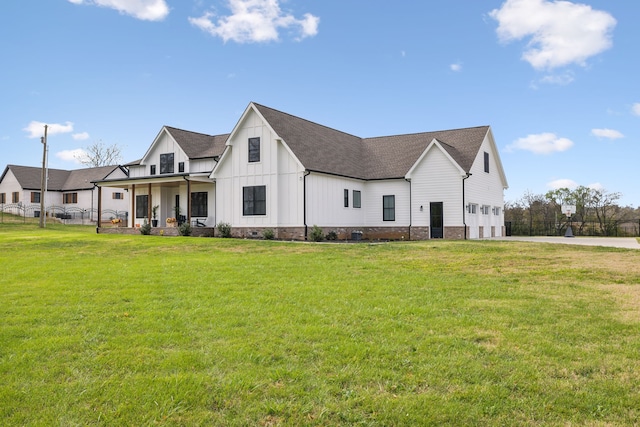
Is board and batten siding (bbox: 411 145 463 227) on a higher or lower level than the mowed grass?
higher

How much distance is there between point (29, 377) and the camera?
489cm

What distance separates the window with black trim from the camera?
53.8 meters

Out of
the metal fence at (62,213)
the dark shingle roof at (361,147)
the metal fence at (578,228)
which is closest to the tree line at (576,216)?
the metal fence at (578,228)

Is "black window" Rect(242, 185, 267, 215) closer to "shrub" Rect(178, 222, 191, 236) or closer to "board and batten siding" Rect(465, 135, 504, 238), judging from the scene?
"shrub" Rect(178, 222, 191, 236)

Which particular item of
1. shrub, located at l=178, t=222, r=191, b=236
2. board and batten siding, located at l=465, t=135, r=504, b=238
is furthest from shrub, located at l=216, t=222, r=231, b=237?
board and batten siding, located at l=465, t=135, r=504, b=238

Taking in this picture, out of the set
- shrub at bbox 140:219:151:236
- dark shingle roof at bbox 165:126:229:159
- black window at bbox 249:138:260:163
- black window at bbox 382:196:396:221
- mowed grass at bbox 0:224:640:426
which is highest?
dark shingle roof at bbox 165:126:229:159

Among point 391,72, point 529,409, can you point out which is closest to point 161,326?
point 529,409

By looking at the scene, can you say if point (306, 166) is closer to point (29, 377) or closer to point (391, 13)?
point (391, 13)

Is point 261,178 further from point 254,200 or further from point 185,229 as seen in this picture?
point 185,229

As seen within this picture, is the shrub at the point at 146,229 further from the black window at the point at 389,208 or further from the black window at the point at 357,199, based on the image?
the black window at the point at 389,208

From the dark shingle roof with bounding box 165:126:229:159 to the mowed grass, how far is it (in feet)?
71.1

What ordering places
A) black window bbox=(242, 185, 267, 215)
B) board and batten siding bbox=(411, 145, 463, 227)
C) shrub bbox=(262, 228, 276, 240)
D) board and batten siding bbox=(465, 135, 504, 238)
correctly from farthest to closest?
board and batten siding bbox=(465, 135, 504, 238) → board and batten siding bbox=(411, 145, 463, 227) → black window bbox=(242, 185, 267, 215) → shrub bbox=(262, 228, 276, 240)

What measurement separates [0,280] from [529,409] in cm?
1125

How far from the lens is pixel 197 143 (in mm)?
33938
